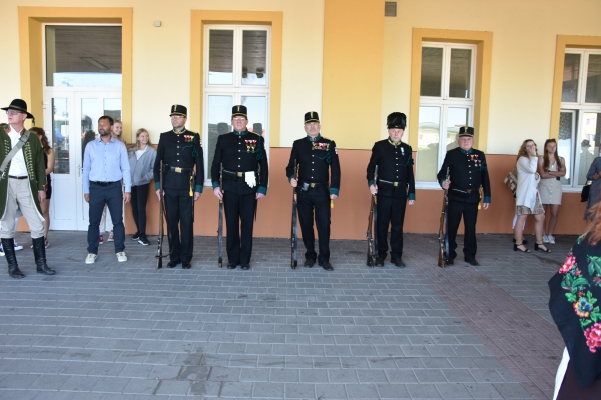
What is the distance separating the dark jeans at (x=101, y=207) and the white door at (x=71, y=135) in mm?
2191

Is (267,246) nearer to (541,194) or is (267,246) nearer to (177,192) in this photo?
(177,192)

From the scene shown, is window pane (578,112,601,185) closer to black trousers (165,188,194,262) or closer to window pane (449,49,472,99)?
window pane (449,49,472,99)

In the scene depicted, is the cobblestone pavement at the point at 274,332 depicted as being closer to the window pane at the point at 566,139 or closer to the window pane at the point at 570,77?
the window pane at the point at 566,139

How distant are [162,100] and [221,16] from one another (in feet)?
5.55

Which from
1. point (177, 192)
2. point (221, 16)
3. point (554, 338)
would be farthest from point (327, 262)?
point (221, 16)

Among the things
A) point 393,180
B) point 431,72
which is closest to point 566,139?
point 431,72

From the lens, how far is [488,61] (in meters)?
7.89

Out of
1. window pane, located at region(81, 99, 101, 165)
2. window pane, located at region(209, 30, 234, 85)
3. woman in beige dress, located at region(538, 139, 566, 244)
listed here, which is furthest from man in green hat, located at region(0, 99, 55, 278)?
woman in beige dress, located at region(538, 139, 566, 244)

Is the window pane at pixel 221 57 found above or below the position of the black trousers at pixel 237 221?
above

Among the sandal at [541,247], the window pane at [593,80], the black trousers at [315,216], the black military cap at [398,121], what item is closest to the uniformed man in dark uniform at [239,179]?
the black trousers at [315,216]

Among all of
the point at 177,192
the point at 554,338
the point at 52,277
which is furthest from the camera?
the point at 177,192

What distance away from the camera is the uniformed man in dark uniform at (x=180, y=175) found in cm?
563

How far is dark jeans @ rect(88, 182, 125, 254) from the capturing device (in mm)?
5820

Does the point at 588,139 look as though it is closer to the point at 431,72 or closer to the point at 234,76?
the point at 431,72
